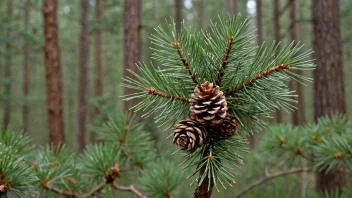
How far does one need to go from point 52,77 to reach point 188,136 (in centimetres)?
511

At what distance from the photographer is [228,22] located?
46.1 inches

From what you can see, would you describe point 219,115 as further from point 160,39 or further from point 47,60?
point 47,60

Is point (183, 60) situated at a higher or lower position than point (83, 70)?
lower

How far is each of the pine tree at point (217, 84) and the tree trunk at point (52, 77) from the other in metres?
4.63

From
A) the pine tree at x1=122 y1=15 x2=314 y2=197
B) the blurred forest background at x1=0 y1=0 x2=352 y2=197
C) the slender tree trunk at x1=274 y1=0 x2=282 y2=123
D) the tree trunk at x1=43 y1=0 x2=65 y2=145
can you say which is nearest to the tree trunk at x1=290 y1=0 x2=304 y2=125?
the blurred forest background at x1=0 y1=0 x2=352 y2=197

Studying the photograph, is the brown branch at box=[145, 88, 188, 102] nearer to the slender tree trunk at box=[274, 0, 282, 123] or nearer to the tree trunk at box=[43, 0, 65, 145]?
the tree trunk at box=[43, 0, 65, 145]

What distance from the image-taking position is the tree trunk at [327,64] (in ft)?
15.4

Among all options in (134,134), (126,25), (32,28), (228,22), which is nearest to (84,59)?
(32,28)

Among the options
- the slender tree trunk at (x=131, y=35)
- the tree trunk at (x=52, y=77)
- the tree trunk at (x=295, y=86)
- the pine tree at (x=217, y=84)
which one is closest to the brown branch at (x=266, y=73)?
the pine tree at (x=217, y=84)

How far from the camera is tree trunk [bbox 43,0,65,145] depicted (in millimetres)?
5543

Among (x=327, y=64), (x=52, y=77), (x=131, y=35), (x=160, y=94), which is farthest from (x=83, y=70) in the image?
(x=160, y=94)

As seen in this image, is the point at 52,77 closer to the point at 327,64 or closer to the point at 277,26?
the point at 327,64

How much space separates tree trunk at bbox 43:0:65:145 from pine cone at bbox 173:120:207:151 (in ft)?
15.6

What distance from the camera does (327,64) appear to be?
15.6ft
